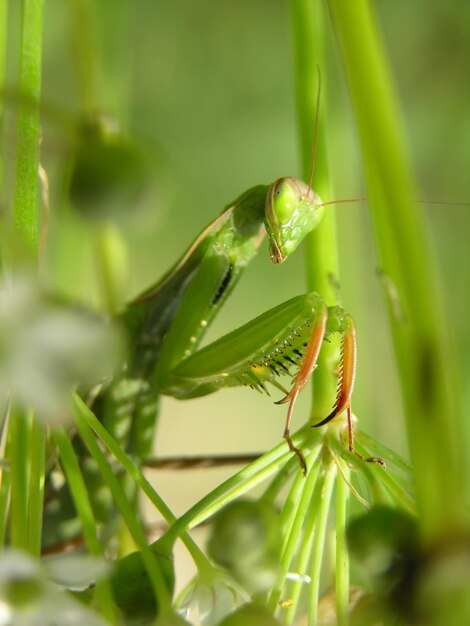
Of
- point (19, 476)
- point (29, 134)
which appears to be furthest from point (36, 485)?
point (29, 134)

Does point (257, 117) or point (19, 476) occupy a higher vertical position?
point (257, 117)

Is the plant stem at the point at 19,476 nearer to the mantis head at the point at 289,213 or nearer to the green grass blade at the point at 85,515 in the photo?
the green grass blade at the point at 85,515

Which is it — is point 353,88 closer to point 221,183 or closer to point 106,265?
point 106,265

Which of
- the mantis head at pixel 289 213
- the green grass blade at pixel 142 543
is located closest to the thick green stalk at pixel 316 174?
the mantis head at pixel 289 213

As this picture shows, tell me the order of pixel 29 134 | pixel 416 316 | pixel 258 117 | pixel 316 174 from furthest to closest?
pixel 258 117, pixel 316 174, pixel 29 134, pixel 416 316

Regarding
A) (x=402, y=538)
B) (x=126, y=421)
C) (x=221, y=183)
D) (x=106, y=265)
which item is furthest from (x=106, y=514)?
(x=221, y=183)

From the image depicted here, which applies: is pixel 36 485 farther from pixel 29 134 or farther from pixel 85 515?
pixel 29 134
